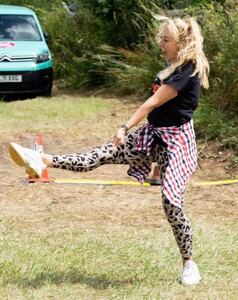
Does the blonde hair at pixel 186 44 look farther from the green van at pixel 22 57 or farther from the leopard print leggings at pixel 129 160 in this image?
the green van at pixel 22 57

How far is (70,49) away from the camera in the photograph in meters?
17.6

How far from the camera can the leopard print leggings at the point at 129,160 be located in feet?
15.9

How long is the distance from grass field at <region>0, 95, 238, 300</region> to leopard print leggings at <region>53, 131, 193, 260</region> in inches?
13.0

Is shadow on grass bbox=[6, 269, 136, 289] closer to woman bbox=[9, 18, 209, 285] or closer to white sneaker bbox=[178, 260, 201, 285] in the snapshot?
white sneaker bbox=[178, 260, 201, 285]

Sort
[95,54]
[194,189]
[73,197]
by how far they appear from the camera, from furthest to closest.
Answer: [95,54], [194,189], [73,197]

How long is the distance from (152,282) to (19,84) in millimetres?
10052

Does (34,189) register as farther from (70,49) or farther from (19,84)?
(70,49)

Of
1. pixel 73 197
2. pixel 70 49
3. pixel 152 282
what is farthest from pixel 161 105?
pixel 70 49

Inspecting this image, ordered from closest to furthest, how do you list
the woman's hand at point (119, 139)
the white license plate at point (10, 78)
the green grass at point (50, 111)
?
1. the woman's hand at point (119, 139)
2. the green grass at point (50, 111)
3. the white license plate at point (10, 78)

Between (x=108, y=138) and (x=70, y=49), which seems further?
(x=70, y=49)

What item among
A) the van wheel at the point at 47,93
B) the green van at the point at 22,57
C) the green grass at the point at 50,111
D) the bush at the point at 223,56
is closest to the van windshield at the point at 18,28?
the green van at the point at 22,57

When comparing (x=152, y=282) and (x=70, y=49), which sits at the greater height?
(x=152, y=282)

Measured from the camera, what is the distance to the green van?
1466cm

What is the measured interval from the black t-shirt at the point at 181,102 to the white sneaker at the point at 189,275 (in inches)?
34.6
